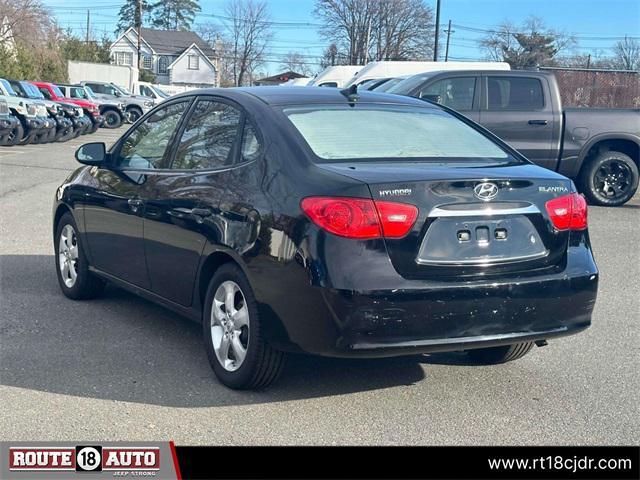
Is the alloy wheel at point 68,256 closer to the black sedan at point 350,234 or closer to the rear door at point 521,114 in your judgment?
the black sedan at point 350,234

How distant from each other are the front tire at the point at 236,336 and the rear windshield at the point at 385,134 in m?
0.83

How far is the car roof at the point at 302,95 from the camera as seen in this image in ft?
17.5

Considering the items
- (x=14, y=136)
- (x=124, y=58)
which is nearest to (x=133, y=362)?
(x=14, y=136)

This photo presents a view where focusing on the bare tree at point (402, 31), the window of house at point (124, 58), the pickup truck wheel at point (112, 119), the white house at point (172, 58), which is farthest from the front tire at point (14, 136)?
the window of house at point (124, 58)

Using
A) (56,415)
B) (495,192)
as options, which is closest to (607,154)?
(495,192)

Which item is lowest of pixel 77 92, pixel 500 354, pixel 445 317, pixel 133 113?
pixel 133 113

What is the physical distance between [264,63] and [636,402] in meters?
92.0

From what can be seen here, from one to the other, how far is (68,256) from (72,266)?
0.36 ft

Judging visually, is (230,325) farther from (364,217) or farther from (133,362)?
(364,217)

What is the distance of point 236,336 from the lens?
482cm

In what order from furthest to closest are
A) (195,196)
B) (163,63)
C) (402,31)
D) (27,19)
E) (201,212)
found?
(163,63) < (402,31) < (27,19) < (195,196) < (201,212)

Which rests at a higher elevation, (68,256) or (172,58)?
(172,58)

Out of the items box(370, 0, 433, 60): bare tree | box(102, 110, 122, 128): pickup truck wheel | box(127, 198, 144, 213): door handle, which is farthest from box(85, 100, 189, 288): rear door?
box(370, 0, 433, 60): bare tree

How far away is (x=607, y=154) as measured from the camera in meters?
13.6
